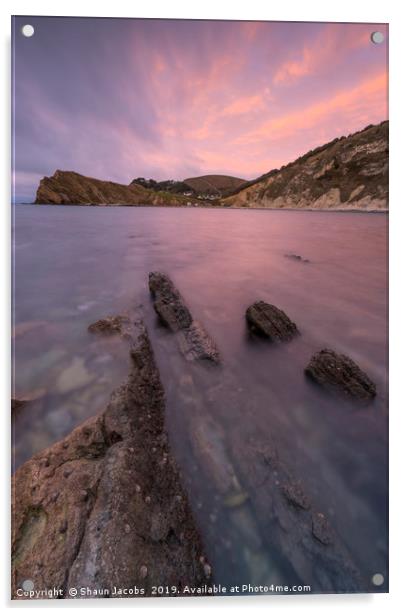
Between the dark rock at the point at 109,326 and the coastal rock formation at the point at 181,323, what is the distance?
1.94 ft

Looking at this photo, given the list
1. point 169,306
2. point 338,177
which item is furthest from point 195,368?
point 338,177

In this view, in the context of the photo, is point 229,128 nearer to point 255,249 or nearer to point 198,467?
point 198,467

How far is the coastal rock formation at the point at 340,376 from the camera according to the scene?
8.49ft

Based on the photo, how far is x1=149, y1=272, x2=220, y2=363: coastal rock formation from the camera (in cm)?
320

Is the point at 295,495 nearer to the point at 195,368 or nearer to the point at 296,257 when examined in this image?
the point at 195,368

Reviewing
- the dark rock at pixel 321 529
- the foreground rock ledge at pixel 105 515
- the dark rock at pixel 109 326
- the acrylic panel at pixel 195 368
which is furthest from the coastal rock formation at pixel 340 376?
the dark rock at pixel 109 326

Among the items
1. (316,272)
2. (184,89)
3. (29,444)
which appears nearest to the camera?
(29,444)

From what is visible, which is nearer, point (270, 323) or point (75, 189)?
point (270, 323)

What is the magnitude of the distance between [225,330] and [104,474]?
2411 millimetres

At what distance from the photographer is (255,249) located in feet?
28.7

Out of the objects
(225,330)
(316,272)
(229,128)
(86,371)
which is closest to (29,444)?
(86,371)

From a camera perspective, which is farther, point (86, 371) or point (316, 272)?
point (316, 272)

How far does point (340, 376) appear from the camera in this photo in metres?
2.67

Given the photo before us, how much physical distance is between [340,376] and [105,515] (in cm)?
238
